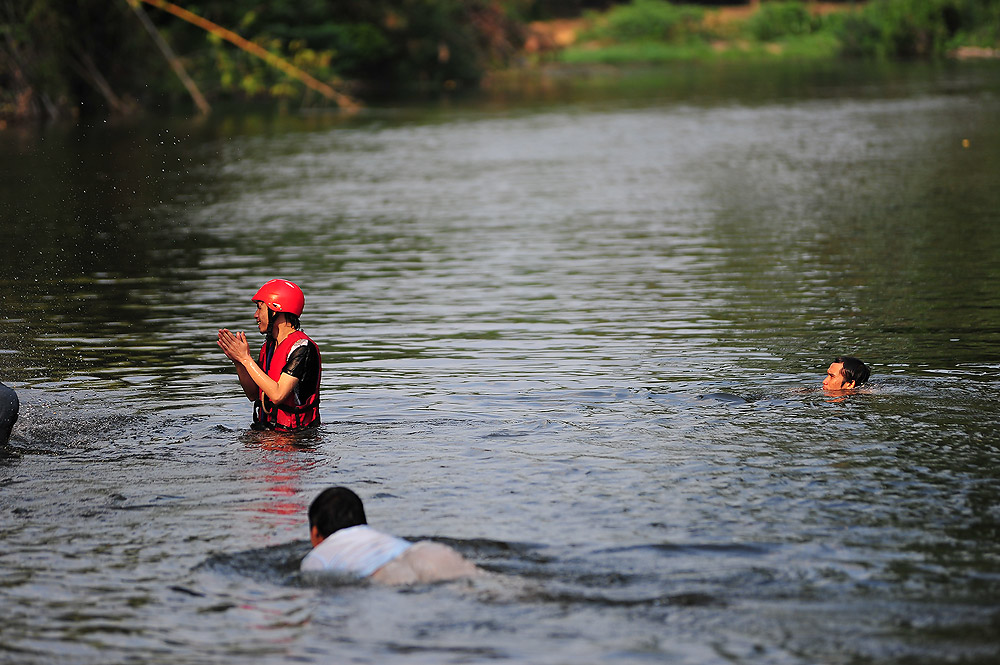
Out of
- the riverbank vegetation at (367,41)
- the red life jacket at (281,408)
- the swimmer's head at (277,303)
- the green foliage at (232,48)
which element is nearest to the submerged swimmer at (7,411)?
the red life jacket at (281,408)

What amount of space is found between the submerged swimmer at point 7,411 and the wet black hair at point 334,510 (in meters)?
3.87

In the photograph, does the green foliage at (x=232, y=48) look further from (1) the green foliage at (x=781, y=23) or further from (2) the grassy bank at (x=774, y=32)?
(1) the green foliage at (x=781, y=23)

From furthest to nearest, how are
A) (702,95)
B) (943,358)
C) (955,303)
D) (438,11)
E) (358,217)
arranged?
(438,11) < (702,95) < (358,217) < (955,303) < (943,358)

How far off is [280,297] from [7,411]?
2.14 metres

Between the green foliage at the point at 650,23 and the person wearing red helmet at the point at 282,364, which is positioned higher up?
the green foliage at the point at 650,23

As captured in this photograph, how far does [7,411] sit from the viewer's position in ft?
35.2

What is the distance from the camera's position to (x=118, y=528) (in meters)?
8.98

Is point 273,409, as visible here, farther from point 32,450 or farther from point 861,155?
point 861,155

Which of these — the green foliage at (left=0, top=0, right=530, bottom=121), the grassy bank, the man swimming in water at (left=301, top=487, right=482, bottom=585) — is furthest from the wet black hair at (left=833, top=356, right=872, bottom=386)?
the grassy bank

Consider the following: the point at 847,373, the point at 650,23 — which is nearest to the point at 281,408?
the point at 847,373

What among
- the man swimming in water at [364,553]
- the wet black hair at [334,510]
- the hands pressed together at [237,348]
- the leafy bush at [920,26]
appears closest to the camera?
the man swimming in water at [364,553]

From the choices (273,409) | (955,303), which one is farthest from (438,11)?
(273,409)

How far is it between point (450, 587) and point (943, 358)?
7.20 metres

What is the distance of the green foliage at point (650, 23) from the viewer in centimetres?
9688
